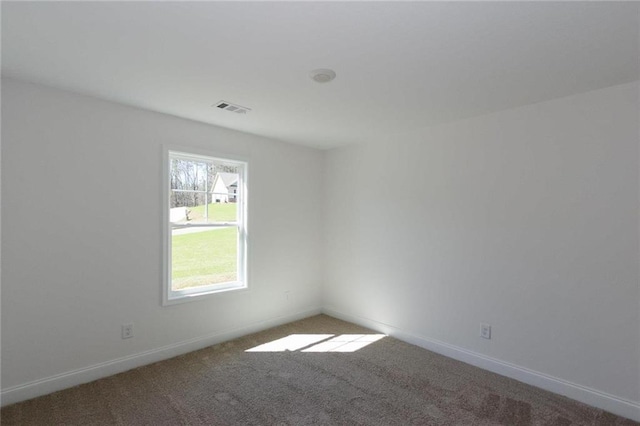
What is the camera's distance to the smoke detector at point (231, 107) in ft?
9.29

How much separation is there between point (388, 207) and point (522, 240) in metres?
1.45

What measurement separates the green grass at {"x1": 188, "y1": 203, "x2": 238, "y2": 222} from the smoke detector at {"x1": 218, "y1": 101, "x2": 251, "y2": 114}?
45.8 inches

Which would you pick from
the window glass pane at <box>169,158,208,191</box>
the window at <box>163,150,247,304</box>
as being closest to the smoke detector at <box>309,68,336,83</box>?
the window at <box>163,150,247,304</box>

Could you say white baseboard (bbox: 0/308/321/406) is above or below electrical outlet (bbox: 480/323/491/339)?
below

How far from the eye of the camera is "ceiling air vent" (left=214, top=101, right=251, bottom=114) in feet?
9.28

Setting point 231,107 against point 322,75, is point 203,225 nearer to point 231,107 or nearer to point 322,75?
point 231,107

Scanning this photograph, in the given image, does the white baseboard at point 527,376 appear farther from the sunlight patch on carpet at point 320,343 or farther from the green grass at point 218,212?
the green grass at point 218,212

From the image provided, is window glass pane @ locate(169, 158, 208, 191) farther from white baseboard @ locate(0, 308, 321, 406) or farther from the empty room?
white baseboard @ locate(0, 308, 321, 406)

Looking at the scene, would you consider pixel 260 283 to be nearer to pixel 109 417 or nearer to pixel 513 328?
pixel 109 417

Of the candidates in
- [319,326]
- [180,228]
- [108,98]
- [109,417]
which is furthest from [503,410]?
[108,98]

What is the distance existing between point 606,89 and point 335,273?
3378 mm

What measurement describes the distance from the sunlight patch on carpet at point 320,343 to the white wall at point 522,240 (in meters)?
0.38

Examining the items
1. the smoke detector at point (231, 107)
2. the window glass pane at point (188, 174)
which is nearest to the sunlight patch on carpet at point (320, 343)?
the window glass pane at point (188, 174)

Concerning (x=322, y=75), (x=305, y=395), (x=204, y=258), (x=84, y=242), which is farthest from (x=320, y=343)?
(x=322, y=75)
